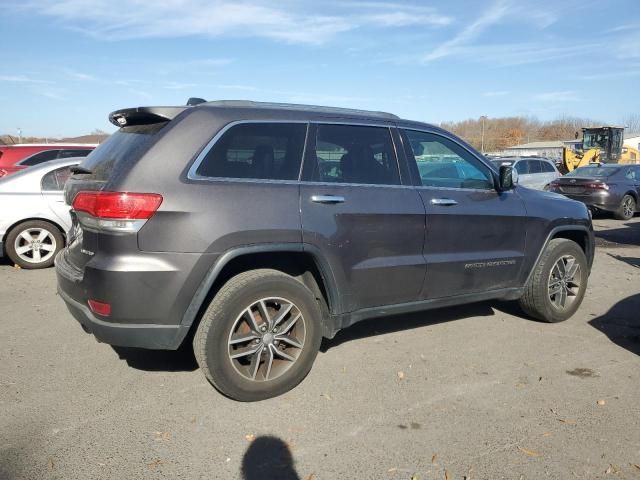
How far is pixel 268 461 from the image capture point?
2791 millimetres

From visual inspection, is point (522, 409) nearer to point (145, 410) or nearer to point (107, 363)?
point (145, 410)

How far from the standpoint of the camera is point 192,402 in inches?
135

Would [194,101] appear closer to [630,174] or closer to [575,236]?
[575,236]

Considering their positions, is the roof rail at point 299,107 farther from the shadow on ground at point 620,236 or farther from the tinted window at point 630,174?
the tinted window at point 630,174

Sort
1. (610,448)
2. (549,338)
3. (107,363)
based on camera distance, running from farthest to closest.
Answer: (549,338) < (107,363) < (610,448)

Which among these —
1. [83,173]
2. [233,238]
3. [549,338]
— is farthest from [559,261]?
[83,173]

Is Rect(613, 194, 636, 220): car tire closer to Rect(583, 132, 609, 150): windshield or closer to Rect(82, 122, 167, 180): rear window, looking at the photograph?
Rect(82, 122, 167, 180): rear window

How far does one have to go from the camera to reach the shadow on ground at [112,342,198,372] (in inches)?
156

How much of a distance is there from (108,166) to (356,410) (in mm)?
2221

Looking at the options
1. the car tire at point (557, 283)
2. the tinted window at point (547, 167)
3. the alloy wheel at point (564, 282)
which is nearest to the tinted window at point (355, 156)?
the car tire at point (557, 283)

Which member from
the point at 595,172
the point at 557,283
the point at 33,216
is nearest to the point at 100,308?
the point at 557,283

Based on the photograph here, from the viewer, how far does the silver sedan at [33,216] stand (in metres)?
7.10

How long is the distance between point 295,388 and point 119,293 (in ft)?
4.55

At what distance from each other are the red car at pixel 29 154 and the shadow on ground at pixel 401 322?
6601 millimetres
